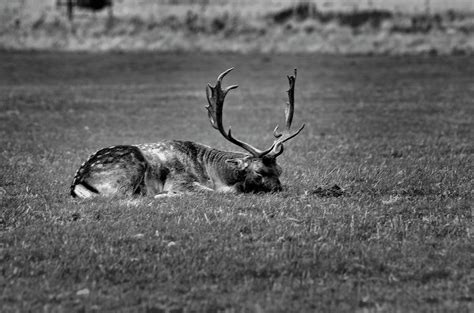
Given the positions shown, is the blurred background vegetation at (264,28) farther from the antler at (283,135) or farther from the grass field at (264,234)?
the antler at (283,135)

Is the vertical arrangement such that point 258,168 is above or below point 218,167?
above

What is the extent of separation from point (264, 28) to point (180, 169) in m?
39.8

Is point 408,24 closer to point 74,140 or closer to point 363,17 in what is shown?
point 363,17

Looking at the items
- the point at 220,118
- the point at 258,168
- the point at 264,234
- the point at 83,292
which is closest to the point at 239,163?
the point at 258,168

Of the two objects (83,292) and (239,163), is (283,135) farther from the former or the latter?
(83,292)

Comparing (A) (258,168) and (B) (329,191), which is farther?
Answer: (A) (258,168)

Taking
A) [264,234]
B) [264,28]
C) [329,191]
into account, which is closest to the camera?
[264,234]

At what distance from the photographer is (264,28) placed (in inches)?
1996

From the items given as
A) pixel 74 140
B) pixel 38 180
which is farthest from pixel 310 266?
pixel 74 140

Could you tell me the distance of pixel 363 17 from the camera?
163 ft

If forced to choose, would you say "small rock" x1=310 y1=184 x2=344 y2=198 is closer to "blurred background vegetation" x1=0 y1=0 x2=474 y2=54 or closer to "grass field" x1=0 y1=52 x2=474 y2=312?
"grass field" x1=0 y1=52 x2=474 y2=312

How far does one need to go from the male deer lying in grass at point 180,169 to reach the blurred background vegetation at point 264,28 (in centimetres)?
3497

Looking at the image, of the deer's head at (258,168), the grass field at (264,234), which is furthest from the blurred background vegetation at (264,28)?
the deer's head at (258,168)

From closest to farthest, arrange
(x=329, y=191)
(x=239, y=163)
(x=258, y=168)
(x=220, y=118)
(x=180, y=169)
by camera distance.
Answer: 1. (x=329, y=191)
2. (x=258, y=168)
3. (x=239, y=163)
4. (x=180, y=169)
5. (x=220, y=118)
